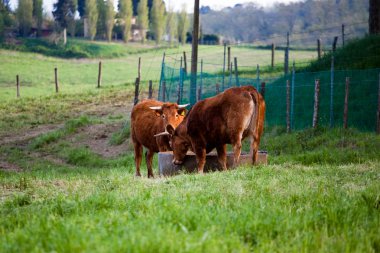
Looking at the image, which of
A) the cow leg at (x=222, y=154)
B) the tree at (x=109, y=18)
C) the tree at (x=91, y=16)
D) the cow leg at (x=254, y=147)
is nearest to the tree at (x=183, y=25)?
the tree at (x=109, y=18)

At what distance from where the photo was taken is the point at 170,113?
536 inches

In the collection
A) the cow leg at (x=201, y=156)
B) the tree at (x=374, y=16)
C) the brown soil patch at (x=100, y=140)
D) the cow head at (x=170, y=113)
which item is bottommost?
the brown soil patch at (x=100, y=140)

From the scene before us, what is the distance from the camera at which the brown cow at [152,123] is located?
44.8 ft

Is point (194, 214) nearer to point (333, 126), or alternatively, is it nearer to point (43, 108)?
point (333, 126)

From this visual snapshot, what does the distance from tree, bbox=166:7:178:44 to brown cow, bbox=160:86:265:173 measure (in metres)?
93.5

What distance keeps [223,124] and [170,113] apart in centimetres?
242

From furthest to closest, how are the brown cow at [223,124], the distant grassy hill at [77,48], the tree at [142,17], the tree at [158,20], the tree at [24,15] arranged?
the tree at [142,17], the tree at [158,20], the tree at [24,15], the distant grassy hill at [77,48], the brown cow at [223,124]

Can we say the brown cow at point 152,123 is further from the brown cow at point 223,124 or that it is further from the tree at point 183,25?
the tree at point 183,25

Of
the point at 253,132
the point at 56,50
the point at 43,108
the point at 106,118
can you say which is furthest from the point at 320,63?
the point at 56,50

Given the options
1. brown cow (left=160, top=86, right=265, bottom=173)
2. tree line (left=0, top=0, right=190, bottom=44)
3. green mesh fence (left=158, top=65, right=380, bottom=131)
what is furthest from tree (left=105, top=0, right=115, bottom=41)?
brown cow (left=160, top=86, right=265, bottom=173)

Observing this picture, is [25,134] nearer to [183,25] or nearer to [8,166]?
[8,166]

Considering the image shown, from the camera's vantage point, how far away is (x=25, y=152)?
21703mm

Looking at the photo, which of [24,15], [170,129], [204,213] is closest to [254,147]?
[170,129]

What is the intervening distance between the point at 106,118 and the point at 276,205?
22823 millimetres
